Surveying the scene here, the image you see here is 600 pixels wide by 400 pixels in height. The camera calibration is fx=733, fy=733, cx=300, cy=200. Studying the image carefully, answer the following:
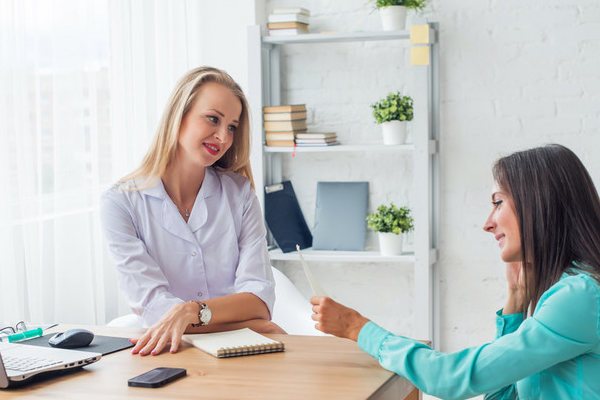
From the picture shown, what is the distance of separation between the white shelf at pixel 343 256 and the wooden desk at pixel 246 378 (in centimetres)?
173

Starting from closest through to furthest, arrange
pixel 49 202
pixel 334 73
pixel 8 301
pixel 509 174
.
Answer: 1. pixel 509 174
2. pixel 8 301
3. pixel 49 202
4. pixel 334 73

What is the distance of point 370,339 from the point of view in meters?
1.49

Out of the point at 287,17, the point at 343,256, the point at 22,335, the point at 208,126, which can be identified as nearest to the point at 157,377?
the point at 22,335

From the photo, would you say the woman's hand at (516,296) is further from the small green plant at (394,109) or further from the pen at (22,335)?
the small green plant at (394,109)

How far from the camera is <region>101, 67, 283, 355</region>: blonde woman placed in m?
2.02

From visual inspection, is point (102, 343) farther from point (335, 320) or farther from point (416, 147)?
point (416, 147)

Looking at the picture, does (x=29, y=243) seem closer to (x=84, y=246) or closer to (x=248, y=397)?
(x=84, y=246)

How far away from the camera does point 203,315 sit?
182 centimetres

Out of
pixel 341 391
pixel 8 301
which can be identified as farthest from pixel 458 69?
pixel 341 391

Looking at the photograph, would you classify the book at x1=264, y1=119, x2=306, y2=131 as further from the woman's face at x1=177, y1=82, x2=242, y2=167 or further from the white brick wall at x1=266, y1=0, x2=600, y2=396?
the woman's face at x1=177, y1=82, x2=242, y2=167

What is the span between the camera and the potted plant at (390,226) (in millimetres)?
3379

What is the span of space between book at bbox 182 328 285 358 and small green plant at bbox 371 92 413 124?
72.1 inches

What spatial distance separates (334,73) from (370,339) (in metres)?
2.38

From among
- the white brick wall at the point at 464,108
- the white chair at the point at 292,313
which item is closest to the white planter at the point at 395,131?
the white brick wall at the point at 464,108
